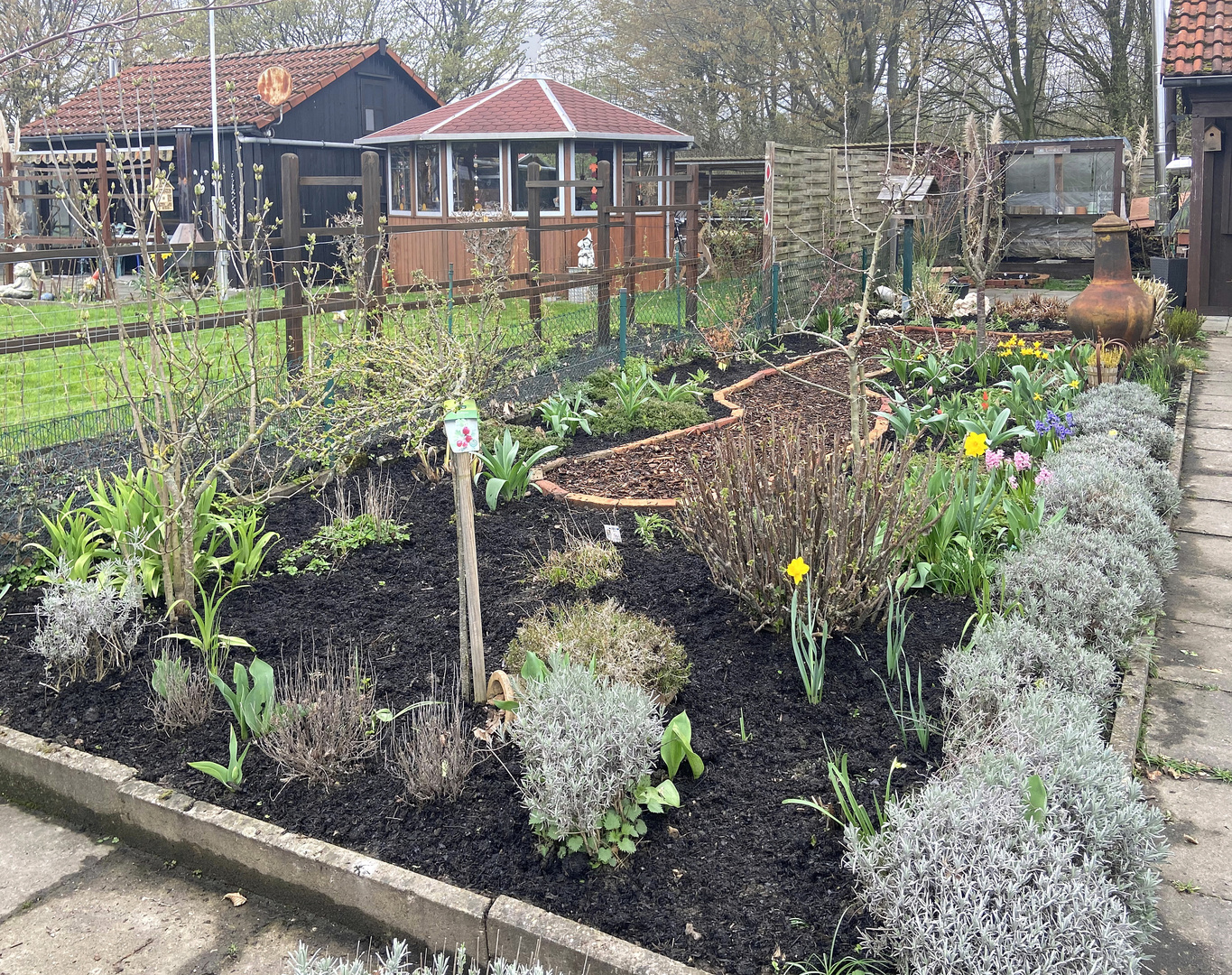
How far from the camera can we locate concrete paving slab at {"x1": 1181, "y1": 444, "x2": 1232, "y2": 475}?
724cm

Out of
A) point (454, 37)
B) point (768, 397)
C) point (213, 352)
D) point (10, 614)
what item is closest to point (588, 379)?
point (768, 397)

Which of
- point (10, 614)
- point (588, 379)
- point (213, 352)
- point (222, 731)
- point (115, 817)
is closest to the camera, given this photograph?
point (115, 817)

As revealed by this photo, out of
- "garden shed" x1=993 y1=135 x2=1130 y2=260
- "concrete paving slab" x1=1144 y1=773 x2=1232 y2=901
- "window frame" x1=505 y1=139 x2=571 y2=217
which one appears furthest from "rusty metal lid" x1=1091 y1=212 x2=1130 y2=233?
"window frame" x1=505 y1=139 x2=571 y2=217

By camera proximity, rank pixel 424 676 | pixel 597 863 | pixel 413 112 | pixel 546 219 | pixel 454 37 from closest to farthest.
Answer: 1. pixel 597 863
2. pixel 424 676
3. pixel 546 219
4. pixel 413 112
5. pixel 454 37

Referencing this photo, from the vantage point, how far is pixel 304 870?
294 centimetres

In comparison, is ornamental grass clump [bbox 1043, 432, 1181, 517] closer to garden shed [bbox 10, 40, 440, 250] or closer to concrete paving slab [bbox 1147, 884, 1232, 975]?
concrete paving slab [bbox 1147, 884, 1232, 975]

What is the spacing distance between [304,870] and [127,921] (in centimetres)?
48

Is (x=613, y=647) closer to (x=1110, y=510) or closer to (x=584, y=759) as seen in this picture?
(x=584, y=759)

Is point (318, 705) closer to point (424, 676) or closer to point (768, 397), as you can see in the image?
point (424, 676)

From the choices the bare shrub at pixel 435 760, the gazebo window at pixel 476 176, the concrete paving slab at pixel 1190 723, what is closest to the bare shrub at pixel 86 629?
the bare shrub at pixel 435 760

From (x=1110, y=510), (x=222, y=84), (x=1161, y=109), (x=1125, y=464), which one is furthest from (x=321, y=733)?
(x=222, y=84)

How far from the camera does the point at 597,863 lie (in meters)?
2.88

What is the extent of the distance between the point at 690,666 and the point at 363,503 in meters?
2.53

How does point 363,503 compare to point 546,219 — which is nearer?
point 363,503
